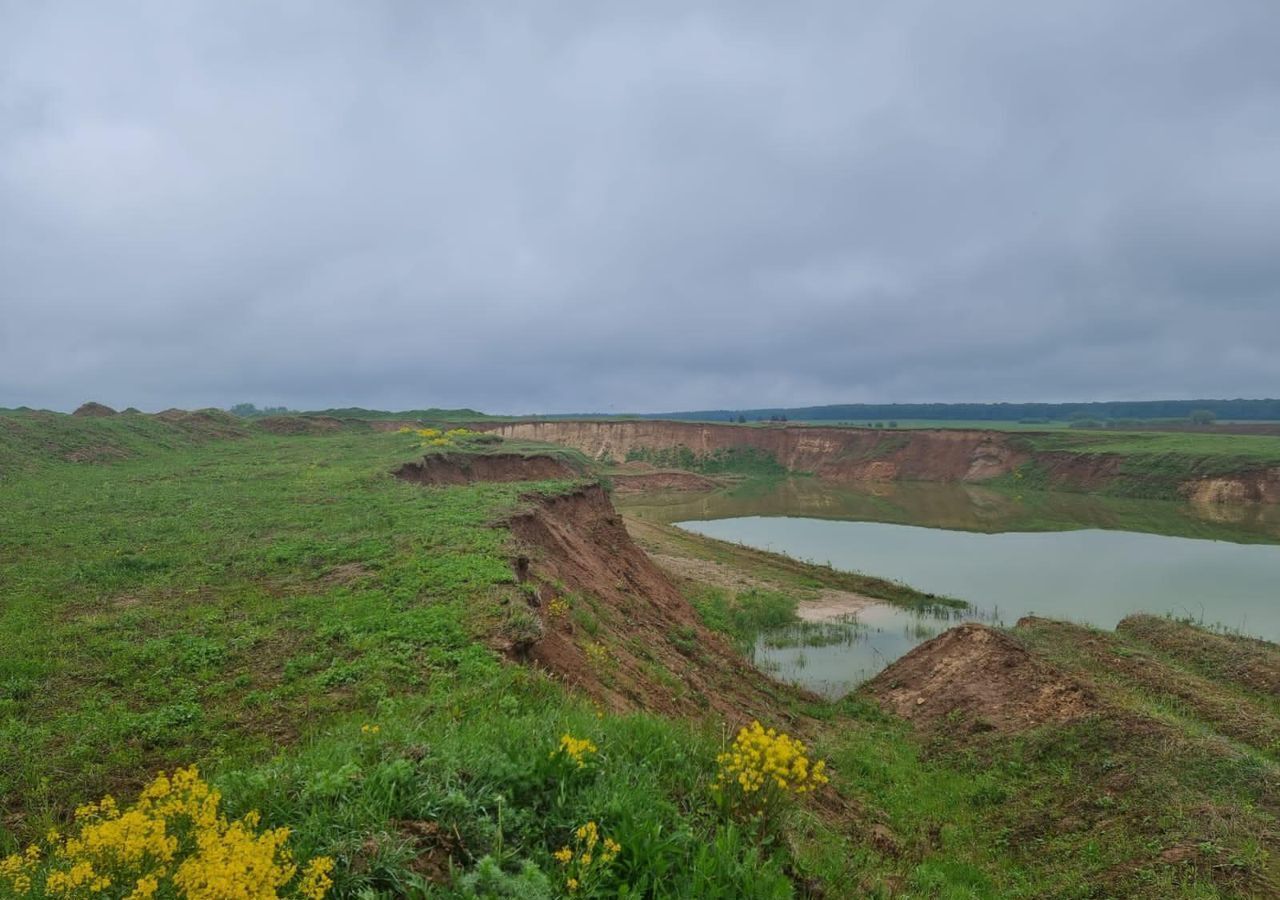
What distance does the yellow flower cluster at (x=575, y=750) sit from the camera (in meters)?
5.04

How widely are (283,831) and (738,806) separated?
3.35m

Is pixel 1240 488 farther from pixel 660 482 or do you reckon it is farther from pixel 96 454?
pixel 96 454

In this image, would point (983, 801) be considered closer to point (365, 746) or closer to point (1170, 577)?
point (365, 746)

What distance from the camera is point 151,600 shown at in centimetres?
1155

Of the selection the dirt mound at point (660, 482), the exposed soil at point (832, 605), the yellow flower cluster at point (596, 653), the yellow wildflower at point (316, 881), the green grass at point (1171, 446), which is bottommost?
the exposed soil at point (832, 605)

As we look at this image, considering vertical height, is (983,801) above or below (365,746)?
below

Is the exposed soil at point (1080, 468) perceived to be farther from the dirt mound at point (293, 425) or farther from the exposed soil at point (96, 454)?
the exposed soil at point (96, 454)

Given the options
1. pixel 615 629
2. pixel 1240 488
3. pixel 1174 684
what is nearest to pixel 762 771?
pixel 615 629

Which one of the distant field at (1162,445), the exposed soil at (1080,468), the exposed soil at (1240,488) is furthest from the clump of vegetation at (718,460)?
the exposed soil at (1240,488)

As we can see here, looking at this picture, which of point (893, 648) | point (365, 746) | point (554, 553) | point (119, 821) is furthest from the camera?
point (893, 648)

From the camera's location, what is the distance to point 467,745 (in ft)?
17.2

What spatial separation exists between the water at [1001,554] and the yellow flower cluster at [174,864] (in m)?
16.9

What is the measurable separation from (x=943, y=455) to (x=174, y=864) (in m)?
85.4

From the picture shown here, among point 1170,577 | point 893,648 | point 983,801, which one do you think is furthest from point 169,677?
point 1170,577
